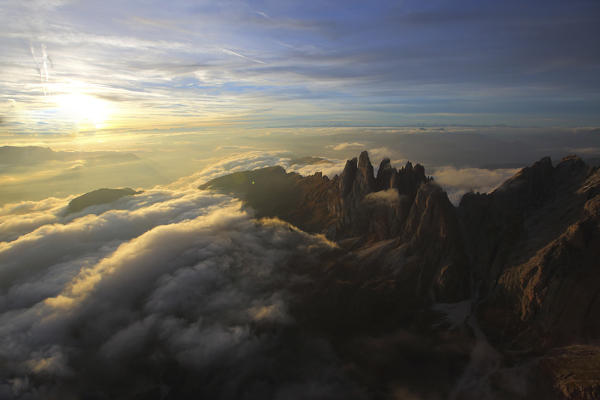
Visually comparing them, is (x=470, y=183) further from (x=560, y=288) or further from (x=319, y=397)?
(x=319, y=397)

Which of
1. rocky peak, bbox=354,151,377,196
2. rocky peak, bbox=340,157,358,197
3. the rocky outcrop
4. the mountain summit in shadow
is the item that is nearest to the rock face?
the mountain summit in shadow

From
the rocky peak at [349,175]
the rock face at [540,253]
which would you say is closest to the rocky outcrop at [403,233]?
the rocky peak at [349,175]

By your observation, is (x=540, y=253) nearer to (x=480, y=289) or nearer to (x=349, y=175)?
(x=480, y=289)

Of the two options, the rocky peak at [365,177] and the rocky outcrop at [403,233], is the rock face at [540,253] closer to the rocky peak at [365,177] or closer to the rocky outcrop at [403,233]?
the rocky outcrop at [403,233]

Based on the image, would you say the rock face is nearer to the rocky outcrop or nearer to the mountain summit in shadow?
the mountain summit in shadow

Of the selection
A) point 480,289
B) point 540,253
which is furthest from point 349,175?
point 540,253

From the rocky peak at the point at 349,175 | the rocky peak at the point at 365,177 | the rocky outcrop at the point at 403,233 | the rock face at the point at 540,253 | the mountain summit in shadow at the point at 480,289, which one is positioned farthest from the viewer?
the rocky peak at the point at 349,175

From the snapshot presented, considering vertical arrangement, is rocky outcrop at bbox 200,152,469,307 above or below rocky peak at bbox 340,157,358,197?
below

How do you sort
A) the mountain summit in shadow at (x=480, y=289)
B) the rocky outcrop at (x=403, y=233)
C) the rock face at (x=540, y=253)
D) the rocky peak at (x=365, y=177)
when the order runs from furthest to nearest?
the rocky peak at (x=365, y=177)
the rocky outcrop at (x=403, y=233)
the rock face at (x=540, y=253)
the mountain summit in shadow at (x=480, y=289)
